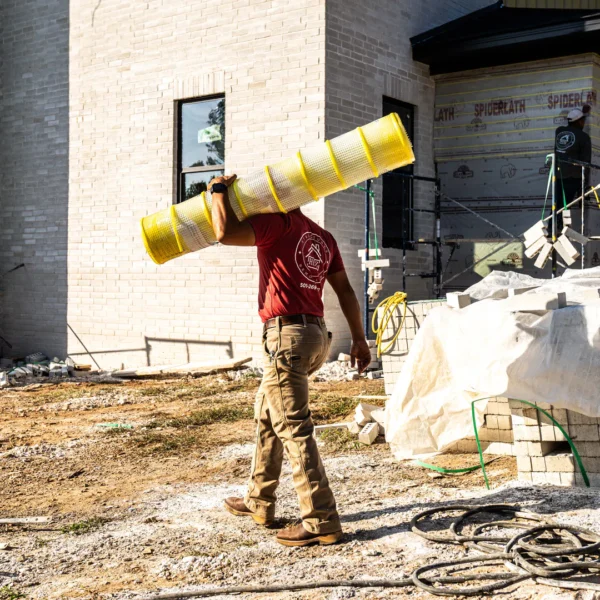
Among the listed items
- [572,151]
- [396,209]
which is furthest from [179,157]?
[572,151]

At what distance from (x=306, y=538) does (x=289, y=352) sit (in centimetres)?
97

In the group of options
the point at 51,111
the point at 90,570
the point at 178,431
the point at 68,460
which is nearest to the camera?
the point at 90,570

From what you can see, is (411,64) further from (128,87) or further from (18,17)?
(18,17)

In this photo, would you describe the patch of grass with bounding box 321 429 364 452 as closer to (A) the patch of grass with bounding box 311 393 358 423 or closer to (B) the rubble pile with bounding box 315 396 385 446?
(B) the rubble pile with bounding box 315 396 385 446

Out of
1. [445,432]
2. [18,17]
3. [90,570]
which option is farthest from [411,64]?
[90,570]

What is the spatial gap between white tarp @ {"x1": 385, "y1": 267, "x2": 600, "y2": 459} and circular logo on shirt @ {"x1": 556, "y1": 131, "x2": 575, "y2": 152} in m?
5.04

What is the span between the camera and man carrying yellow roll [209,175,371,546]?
4.31 metres

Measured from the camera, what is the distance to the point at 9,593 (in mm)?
3752

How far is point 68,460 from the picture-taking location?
6.51m

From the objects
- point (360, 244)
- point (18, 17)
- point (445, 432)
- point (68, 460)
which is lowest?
point (68, 460)

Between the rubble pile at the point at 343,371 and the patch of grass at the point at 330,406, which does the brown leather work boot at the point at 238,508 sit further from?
the rubble pile at the point at 343,371

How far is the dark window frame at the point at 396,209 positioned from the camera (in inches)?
447

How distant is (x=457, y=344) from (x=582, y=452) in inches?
39.5

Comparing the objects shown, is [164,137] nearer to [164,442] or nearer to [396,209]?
[396,209]
